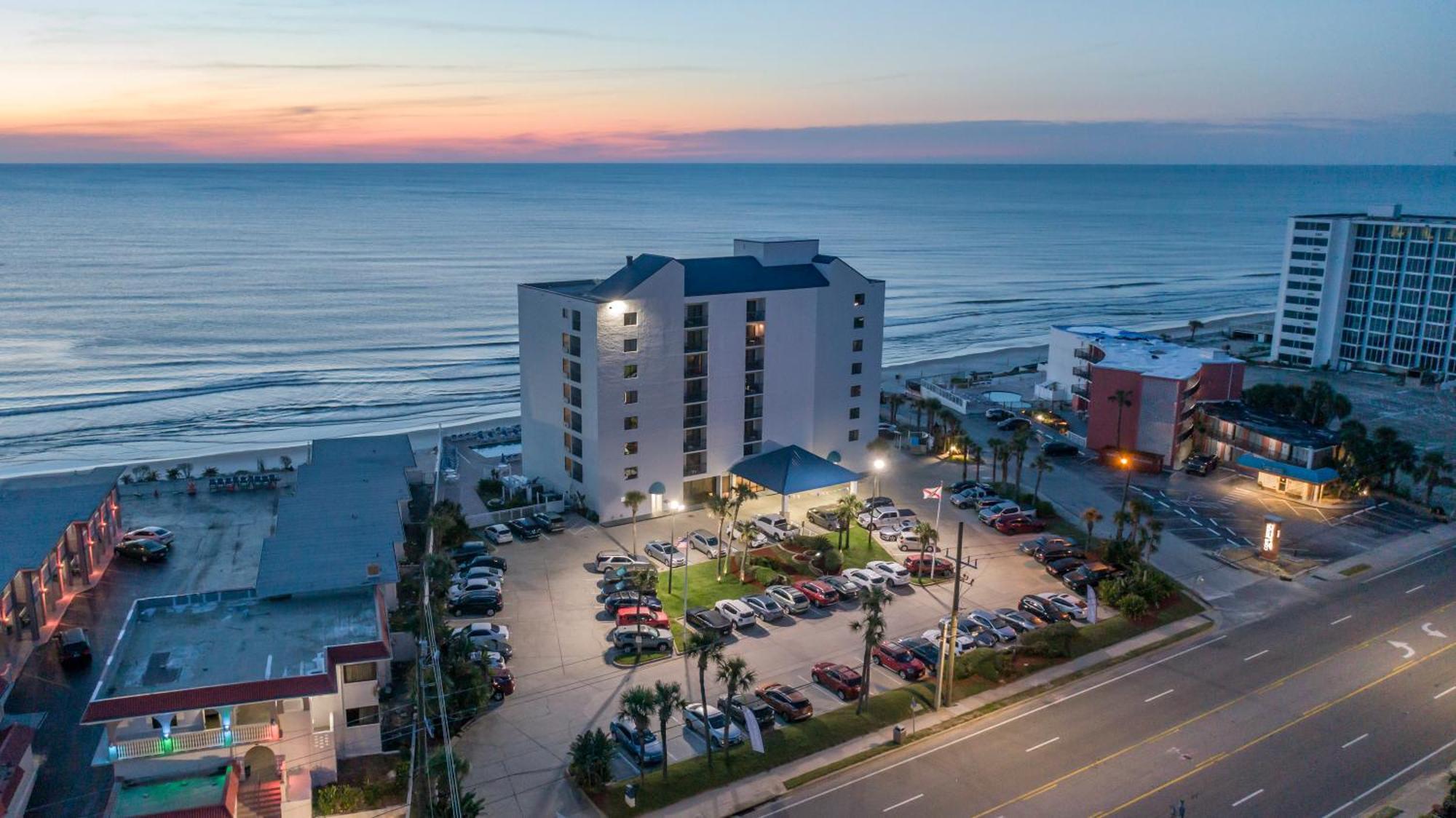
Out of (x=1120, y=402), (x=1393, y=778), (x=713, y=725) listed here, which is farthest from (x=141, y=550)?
(x=1120, y=402)

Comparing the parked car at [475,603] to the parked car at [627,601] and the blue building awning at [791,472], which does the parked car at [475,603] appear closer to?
the parked car at [627,601]

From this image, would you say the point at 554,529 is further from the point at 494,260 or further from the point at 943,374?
the point at 494,260

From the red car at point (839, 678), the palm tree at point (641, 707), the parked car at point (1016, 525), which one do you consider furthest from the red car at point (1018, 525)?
the palm tree at point (641, 707)

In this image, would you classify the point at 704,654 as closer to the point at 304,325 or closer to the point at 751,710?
the point at 751,710

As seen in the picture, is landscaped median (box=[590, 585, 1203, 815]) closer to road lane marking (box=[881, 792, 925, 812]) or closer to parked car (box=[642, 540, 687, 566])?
road lane marking (box=[881, 792, 925, 812])

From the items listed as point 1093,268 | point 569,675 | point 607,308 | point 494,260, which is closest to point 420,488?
point 607,308
